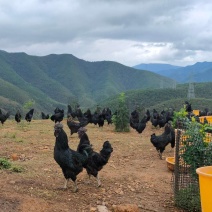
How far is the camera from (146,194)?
809cm

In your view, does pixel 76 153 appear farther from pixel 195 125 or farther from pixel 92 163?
pixel 195 125

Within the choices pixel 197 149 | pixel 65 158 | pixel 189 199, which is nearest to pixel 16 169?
pixel 65 158

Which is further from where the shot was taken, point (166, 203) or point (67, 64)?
point (67, 64)

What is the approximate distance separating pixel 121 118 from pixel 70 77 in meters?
128

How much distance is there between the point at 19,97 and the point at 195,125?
81851mm

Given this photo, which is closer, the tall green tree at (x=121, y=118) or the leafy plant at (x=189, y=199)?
the leafy plant at (x=189, y=199)

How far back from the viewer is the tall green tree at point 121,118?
69.0 ft

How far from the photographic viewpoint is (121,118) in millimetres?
20906

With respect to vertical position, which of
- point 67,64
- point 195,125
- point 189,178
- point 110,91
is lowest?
point 189,178

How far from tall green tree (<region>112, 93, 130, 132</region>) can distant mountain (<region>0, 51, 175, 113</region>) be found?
84.5 metres

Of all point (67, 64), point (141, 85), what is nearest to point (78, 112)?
point (141, 85)

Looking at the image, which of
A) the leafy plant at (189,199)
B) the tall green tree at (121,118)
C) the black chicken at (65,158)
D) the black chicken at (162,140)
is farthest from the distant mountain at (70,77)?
the leafy plant at (189,199)

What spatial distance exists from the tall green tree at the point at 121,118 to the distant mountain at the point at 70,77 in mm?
84487

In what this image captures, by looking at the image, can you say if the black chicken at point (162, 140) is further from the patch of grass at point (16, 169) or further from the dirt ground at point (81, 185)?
the patch of grass at point (16, 169)
